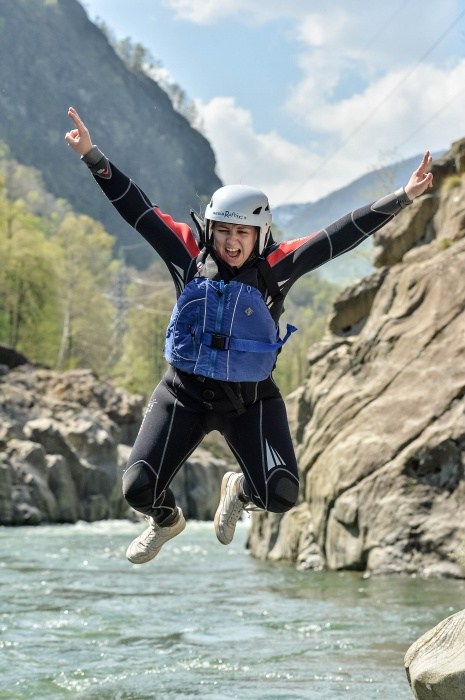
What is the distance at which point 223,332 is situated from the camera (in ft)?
22.6

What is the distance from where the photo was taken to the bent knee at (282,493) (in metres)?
6.98

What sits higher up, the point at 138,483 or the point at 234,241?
the point at 234,241

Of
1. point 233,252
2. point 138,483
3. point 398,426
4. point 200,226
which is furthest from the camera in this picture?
point 398,426

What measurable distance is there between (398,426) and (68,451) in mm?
22667

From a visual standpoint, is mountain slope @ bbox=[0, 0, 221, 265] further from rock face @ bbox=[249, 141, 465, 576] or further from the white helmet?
the white helmet

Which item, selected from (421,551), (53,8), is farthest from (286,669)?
(53,8)

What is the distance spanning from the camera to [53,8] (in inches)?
7466

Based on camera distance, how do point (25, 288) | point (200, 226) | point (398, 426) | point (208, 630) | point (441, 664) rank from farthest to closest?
point (25, 288) < point (398, 426) < point (208, 630) < point (200, 226) < point (441, 664)

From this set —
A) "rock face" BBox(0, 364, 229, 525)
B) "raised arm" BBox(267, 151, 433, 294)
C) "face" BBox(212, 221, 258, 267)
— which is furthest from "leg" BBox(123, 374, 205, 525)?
"rock face" BBox(0, 364, 229, 525)

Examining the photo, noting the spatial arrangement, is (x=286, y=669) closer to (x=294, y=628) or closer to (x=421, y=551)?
(x=294, y=628)

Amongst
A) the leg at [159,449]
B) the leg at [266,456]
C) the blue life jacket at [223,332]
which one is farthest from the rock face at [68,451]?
the blue life jacket at [223,332]

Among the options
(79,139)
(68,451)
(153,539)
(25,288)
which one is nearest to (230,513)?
(153,539)

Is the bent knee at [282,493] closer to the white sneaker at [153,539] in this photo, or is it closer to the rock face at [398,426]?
the white sneaker at [153,539]

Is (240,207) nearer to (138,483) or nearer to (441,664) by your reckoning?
(138,483)
